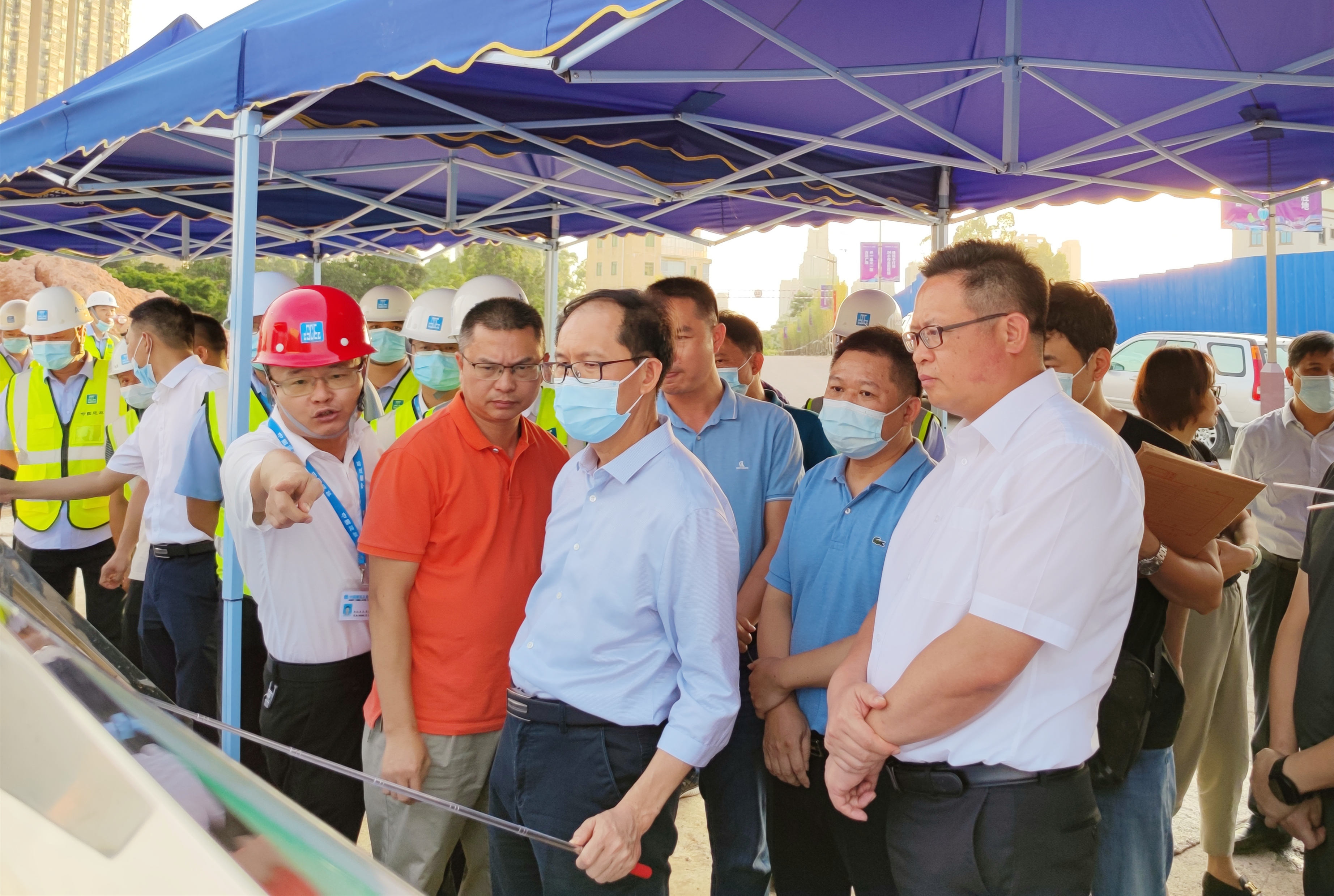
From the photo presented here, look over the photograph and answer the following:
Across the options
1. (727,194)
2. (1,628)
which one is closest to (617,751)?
(1,628)

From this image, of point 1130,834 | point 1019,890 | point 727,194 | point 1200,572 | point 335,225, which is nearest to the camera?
point 1019,890

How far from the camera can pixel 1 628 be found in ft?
3.68

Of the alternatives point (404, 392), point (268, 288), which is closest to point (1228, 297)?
point (404, 392)

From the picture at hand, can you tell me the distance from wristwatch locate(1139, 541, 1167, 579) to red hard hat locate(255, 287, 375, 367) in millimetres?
1963

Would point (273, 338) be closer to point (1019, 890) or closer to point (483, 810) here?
point (483, 810)

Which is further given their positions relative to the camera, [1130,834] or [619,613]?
[1130,834]

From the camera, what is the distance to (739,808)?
8.48 ft

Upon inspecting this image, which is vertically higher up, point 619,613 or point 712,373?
point 712,373

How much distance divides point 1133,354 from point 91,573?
15.0 m

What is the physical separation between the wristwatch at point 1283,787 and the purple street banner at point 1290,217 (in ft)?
18.7

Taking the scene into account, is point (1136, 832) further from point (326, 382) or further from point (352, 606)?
point (326, 382)

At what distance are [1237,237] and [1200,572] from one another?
55.6 metres

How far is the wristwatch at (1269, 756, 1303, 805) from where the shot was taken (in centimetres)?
203

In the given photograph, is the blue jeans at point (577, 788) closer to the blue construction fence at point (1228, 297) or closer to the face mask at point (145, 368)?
the face mask at point (145, 368)
